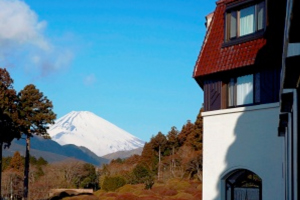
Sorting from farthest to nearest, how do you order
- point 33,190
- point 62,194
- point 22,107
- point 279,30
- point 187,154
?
point 187,154, point 33,190, point 62,194, point 22,107, point 279,30

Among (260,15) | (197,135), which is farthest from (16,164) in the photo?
(260,15)

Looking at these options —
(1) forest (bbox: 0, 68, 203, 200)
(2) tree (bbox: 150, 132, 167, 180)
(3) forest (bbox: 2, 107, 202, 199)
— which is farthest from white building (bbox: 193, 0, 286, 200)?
(2) tree (bbox: 150, 132, 167, 180)

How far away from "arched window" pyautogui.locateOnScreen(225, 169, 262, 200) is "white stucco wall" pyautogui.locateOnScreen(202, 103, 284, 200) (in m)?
0.36

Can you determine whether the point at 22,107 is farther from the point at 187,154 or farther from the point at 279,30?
the point at 279,30

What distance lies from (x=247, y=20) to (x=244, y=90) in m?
1.92

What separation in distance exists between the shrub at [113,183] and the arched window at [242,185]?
34.8m

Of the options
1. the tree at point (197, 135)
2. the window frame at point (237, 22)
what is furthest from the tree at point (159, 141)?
the window frame at point (237, 22)

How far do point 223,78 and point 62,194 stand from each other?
30.5m

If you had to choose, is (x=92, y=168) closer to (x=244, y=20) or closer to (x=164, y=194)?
(x=164, y=194)

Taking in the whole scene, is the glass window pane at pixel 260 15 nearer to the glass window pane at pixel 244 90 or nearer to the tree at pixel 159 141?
the glass window pane at pixel 244 90

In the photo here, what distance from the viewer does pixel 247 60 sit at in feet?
43.2

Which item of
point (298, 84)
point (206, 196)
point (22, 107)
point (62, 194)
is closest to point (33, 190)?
point (62, 194)

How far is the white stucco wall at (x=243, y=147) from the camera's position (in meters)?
12.5

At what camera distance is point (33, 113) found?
3462cm
